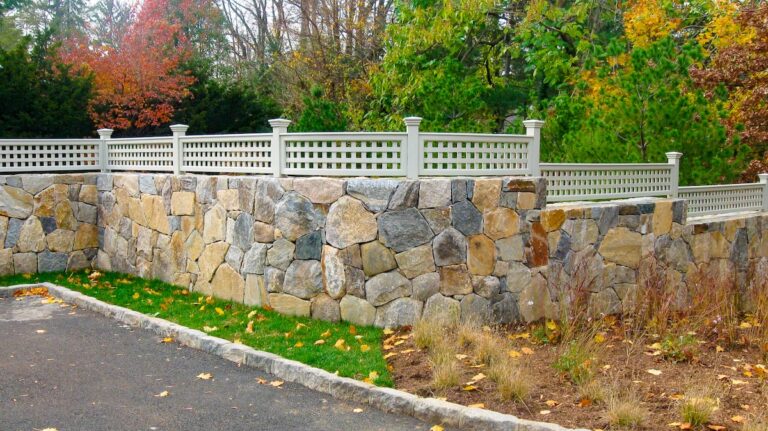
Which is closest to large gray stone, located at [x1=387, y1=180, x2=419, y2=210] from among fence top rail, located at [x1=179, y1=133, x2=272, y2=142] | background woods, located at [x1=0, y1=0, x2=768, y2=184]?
fence top rail, located at [x1=179, y1=133, x2=272, y2=142]

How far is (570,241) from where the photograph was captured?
8945 millimetres

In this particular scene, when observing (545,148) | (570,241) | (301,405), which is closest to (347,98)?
(545,148)

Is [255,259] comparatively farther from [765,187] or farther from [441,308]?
[765,187]

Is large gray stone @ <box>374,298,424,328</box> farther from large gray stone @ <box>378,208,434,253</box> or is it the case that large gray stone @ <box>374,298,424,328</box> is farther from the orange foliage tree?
the orange foliage tree

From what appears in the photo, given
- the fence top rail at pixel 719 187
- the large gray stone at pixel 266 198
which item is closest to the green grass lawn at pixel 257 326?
the large gray stone at pixel 266 198

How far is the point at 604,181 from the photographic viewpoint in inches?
410

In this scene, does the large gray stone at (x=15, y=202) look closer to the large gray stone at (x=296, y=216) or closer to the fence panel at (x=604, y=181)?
the large gray stone at (x=296, y=216)

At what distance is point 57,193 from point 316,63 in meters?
11.3

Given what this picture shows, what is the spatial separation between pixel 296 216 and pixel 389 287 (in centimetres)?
126

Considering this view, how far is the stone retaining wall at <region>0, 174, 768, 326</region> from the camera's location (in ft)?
25.7

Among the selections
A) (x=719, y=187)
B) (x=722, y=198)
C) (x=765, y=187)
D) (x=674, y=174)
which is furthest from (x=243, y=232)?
(x=765, y=187)

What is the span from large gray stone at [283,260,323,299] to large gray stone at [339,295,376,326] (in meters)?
0.33

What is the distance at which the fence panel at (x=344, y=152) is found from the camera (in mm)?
7867

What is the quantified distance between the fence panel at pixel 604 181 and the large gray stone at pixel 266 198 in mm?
3084
